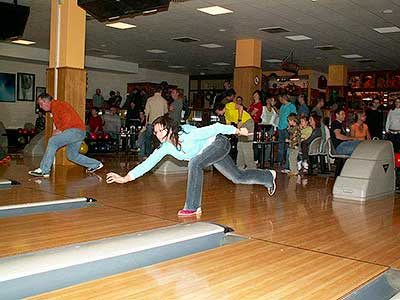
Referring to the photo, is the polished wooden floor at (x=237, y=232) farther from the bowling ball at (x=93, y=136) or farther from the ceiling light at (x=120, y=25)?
the ceiling light at (x=120, y=25)

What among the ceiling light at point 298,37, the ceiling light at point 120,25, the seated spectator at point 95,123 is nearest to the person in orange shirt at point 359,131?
the ceiling light at point 298,37

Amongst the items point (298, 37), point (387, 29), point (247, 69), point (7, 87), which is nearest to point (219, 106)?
point (247, 69)

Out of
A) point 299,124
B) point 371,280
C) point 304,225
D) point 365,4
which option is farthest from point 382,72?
point 371,280

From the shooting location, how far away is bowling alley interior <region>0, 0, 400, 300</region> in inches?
103

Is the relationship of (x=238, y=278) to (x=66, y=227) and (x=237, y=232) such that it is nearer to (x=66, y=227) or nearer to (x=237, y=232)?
(x=237, y=232)

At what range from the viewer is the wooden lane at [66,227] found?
316 centimetres

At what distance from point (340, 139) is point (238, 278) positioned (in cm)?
485

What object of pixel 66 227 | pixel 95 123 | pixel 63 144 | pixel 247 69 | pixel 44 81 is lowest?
pixel 66 227

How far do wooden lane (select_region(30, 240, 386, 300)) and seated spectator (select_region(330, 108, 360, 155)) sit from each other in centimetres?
389

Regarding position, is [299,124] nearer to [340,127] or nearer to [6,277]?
[340,127]

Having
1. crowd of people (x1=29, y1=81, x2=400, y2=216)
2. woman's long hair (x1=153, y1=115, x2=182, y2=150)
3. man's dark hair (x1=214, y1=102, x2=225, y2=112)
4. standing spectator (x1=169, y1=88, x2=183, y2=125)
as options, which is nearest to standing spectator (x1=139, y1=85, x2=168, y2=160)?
crowd of people (x1=29, y1=81, x2=400, y2=216)

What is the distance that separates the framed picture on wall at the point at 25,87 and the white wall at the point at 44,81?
129 mm

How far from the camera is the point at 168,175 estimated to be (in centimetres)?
700

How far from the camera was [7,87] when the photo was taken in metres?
15.0
